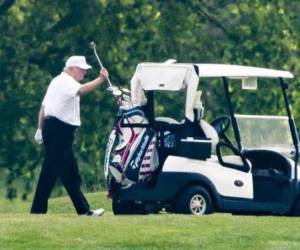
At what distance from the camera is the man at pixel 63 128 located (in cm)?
1700

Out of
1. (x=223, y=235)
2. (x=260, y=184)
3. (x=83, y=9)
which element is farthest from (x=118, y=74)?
(x=223, y=235)

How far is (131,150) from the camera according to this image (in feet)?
56.3

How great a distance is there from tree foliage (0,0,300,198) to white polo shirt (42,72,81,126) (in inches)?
464

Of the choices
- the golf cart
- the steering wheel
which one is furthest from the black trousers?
the steering wheel

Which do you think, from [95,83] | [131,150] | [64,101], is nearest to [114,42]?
[131,150]

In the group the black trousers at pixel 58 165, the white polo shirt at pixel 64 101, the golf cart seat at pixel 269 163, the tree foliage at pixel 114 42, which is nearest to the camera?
the white polo shirt at pixel 64 101

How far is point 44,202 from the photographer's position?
17.5 meters

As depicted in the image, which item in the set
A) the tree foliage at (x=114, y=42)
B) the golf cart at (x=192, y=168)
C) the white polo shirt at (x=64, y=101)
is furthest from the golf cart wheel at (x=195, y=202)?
the tree foliage at (x=114, y=42)

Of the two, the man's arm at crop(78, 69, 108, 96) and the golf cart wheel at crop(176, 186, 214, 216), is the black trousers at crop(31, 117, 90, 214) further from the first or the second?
the golf cart wheel at crop(176, 186, 214, 216)

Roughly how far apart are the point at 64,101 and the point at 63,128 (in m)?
0.29

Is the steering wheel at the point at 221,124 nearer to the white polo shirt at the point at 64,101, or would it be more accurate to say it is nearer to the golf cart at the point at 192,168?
the golf cart at the point at 192,168

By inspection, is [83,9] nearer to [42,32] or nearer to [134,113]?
[42,32]

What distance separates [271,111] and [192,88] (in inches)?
482

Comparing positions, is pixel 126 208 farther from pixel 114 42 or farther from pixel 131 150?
pixel 114 42
